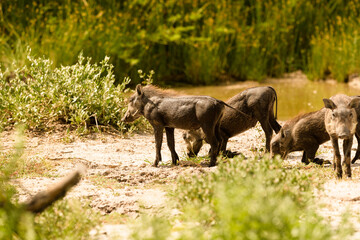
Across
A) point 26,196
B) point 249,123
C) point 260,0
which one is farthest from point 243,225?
point 260,0

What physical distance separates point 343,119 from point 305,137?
141 cm

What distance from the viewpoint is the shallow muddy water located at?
1173cm

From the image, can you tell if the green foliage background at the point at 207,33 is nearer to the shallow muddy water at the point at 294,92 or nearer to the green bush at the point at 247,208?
the shallow muddy water at the point at 294,92

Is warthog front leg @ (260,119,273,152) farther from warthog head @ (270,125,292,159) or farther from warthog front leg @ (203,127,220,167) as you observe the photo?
warthog front leg @ (203,127,220,167)

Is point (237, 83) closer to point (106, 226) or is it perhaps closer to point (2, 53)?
point (2, 53)

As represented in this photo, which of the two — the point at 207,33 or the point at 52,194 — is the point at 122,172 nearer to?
the point at 52,194

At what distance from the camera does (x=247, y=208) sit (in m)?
2.97

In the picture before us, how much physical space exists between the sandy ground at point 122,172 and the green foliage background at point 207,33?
219 inches

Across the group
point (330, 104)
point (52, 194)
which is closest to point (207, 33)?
point (330, 104)

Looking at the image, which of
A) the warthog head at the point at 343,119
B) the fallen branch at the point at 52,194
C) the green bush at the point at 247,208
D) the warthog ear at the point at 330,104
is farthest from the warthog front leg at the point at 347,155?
the fallen branch at the point at 52,194

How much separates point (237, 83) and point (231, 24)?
1.73m

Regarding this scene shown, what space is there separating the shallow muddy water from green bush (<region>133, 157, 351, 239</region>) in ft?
22.2

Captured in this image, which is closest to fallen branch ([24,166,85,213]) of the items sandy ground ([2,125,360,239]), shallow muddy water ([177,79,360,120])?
sandy ground ([2,125,360,239])

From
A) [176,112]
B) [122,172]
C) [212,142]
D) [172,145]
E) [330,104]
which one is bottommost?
[122,172]
